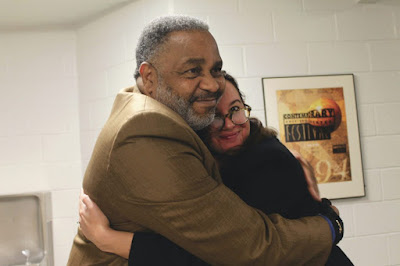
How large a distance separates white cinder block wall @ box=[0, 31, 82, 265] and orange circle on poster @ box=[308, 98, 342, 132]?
1640 millimetres

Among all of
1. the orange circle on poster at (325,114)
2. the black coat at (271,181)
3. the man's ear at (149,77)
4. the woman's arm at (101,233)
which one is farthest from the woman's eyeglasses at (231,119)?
the orange circle on poster at (325,114)

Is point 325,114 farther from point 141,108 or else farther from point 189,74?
point 141,108

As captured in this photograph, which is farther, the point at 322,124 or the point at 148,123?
the point at 322,124

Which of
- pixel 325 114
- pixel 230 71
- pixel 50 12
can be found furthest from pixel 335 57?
pixel 50 12

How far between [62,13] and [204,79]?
6.63 ft

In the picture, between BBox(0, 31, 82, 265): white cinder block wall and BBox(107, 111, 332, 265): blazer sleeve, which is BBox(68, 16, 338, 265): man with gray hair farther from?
BBox(0, 31, 82, 265): white cinder block wall

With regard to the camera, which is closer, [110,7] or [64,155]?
[110,7]

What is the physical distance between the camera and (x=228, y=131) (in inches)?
56.8

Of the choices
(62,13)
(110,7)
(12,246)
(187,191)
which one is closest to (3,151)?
(12,246)

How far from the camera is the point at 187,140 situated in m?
1.09

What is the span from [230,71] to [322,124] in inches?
25.6

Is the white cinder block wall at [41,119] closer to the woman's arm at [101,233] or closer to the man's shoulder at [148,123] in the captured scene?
the woman's arm at [101,233]

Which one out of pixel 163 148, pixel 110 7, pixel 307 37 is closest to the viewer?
pixel 163 148

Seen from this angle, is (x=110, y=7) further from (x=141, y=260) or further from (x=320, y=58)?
(x=141, y=260)
